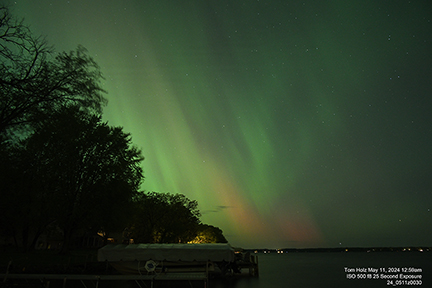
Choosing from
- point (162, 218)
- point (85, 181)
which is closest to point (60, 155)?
point (85, 181)

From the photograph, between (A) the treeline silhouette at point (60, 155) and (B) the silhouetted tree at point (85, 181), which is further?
(B) the silhouetted tree at point (85, 181)

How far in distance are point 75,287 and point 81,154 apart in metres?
12.4

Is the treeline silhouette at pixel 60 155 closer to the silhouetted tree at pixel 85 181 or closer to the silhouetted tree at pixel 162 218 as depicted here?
the silhouetted tree at pixel 85 181

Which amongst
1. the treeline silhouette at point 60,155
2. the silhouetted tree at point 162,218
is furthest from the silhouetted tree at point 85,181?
the silhouetted tree at point 162,218

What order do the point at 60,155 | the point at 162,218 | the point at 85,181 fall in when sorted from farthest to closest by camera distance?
the point at 162,218
the point at 85,181
the point at 60,155

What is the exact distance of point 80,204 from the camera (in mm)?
27438

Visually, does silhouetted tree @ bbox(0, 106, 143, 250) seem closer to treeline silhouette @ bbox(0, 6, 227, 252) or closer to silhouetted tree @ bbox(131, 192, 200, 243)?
treeline silhouette @ bbox(0, 6, 227, 252)

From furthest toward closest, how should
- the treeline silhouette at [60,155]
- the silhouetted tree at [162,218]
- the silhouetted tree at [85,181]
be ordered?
the silhouetted tree at [162,218] < the silhouetted tree at [85,181] < the treeline silhouette at [60,155]

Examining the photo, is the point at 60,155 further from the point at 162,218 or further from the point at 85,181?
the point at 162,218

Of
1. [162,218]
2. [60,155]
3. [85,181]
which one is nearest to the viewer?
[60,155]

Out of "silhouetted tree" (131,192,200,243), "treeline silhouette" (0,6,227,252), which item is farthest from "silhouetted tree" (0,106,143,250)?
"silhouetted tree" (131,192,200,243)

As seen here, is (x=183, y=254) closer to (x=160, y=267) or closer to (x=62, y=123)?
(x=160, y=267)

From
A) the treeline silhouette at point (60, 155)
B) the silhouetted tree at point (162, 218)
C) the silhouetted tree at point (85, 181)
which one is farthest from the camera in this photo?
the silhouetted tree at point (162, 218)

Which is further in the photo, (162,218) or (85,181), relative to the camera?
(162,218)
